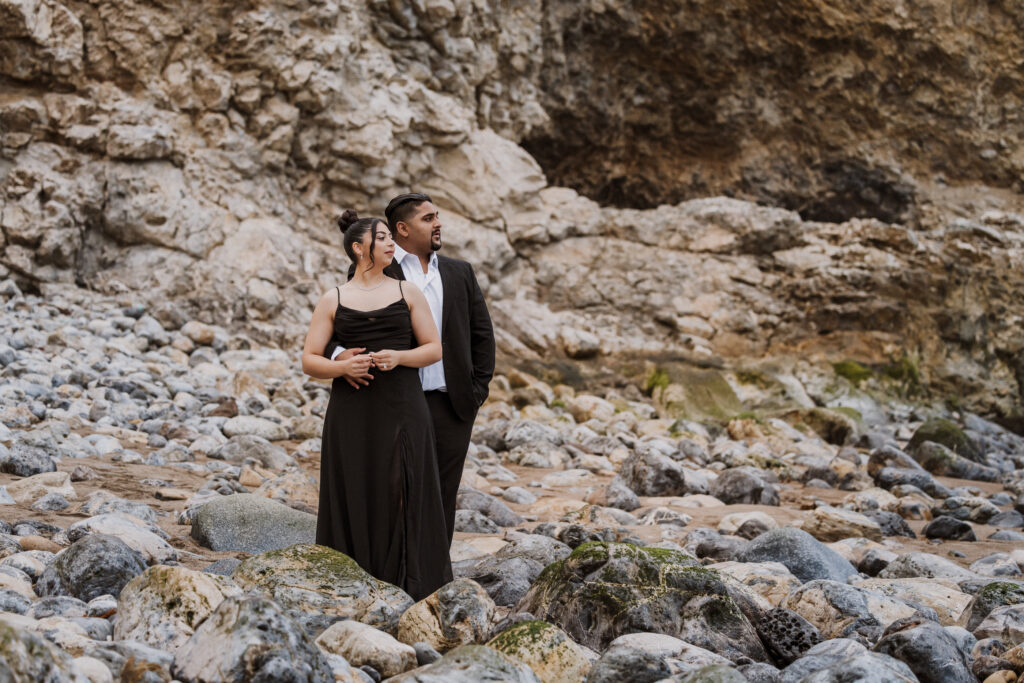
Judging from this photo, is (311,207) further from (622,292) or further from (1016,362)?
(1016,362)

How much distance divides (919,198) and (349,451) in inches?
656

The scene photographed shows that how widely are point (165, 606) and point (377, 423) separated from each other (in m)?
1.07

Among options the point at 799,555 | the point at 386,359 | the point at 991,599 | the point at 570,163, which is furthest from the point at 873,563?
the point at 570,163

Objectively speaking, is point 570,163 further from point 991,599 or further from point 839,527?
point 991,599

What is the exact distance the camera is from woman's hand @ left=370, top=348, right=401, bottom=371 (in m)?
3.51

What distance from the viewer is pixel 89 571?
3.24m

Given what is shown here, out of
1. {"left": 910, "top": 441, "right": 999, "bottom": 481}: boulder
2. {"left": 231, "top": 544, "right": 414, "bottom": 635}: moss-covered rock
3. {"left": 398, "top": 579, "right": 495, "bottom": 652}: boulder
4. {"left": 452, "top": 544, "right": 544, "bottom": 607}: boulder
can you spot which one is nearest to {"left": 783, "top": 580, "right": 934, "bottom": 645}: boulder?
{"left": 452, "top": 544, "right": 544, "bottom": 607}: boulder

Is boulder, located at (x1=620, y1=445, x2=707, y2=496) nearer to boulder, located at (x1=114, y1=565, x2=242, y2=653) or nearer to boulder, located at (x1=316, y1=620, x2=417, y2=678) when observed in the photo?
boulder, located at (x1=316, y1=620, x2=417, y2=678)

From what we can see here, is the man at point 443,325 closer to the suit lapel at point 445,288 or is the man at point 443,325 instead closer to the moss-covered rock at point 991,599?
the suit lapel at point 445,288

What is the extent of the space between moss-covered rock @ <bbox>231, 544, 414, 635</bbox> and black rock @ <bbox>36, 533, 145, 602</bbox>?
423mm

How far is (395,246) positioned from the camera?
380cm

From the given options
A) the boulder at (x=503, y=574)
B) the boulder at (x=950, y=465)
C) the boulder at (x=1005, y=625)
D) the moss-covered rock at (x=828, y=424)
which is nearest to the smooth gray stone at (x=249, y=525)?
the boulder at (x=503, y=574)

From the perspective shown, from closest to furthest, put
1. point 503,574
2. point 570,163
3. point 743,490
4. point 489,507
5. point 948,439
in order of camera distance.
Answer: point 503,574
point 489,507
point 743,490
point 948,439
point 570,163

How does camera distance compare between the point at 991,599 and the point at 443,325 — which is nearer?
the point at 991,599
